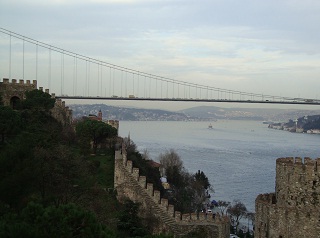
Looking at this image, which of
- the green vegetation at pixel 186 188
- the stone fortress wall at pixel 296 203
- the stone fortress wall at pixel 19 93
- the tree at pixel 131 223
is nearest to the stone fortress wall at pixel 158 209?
the tree at pixel 131 223

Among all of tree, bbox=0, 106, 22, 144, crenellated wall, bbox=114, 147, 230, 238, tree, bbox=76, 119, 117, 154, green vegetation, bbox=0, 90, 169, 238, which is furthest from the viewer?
tree, bbox=76, 119, 117, 154

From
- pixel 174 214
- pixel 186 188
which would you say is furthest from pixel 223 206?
pixel 174 214

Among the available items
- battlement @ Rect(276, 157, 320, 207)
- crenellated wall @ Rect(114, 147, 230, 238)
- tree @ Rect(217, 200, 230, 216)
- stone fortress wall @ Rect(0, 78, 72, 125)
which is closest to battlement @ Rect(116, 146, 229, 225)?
crenellated wall @ Rect(114, 147, 230, 238)

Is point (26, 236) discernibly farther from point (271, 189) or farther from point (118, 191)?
point (271, 189)

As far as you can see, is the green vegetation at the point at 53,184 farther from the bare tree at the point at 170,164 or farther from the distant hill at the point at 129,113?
the distant hill at the point at 129,113

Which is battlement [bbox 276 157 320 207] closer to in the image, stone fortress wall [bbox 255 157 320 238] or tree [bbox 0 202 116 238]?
stone fortress wall [bbox 255 157 320 238]

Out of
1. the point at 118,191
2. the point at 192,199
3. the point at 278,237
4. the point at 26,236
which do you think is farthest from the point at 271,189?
the point at 26,236

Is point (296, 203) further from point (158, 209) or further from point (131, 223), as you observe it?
point (158, 209)
